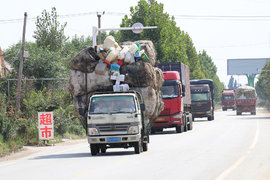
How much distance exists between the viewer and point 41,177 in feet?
44.9

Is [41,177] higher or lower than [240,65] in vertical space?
lower

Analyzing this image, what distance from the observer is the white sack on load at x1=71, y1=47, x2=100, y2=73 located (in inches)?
847

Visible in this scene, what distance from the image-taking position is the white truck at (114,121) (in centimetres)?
1938

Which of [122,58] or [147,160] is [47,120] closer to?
[122,58]

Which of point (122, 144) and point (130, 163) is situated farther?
point (122, 144)

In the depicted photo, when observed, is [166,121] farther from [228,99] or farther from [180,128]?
[228,99]

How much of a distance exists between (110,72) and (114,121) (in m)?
2.28

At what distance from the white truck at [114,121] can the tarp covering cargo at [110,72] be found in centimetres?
122

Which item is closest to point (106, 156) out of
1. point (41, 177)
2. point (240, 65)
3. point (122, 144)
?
point (122, 144)

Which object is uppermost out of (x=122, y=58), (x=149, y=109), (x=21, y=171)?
(x=122, y=58)

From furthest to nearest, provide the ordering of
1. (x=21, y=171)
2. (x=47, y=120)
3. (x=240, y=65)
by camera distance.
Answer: (x=240, y=65), (x=47, y=120), (x=21, y=171)

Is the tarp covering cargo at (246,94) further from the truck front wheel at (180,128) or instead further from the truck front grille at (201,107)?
the truck front wheel at (180,128)

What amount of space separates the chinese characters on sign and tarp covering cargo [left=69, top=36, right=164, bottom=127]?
413cm

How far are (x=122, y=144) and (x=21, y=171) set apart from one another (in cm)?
497
